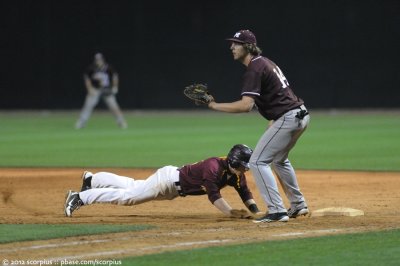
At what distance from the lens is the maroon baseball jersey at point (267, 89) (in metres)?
8.24

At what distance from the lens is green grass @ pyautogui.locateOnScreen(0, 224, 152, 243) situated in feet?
24.0

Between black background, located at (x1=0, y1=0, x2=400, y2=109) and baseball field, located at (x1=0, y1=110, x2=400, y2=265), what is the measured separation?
7085 mm

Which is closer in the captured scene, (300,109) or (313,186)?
(300,109)

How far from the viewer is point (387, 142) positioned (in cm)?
1867

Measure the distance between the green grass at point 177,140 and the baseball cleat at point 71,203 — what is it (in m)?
5.77

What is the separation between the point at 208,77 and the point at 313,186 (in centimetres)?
1848

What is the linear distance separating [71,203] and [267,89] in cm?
220

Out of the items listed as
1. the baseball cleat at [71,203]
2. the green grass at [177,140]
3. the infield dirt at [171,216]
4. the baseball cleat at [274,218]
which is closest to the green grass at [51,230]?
the infield dirt at [171,216]

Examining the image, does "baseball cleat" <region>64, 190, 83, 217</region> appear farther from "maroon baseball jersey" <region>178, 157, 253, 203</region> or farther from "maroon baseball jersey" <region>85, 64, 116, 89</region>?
"maroon baseball jersey" <region>85, 64, 116, 89</region>

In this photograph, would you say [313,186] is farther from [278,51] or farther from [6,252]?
[278,51]

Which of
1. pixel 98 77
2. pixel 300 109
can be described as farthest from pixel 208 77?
pixel 300 109

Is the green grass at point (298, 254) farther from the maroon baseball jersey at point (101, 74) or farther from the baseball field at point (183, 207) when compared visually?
the maroon baseball jersey at point (101, 74)

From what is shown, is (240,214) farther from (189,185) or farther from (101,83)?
(101,83)

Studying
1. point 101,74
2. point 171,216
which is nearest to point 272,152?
point 171,216
